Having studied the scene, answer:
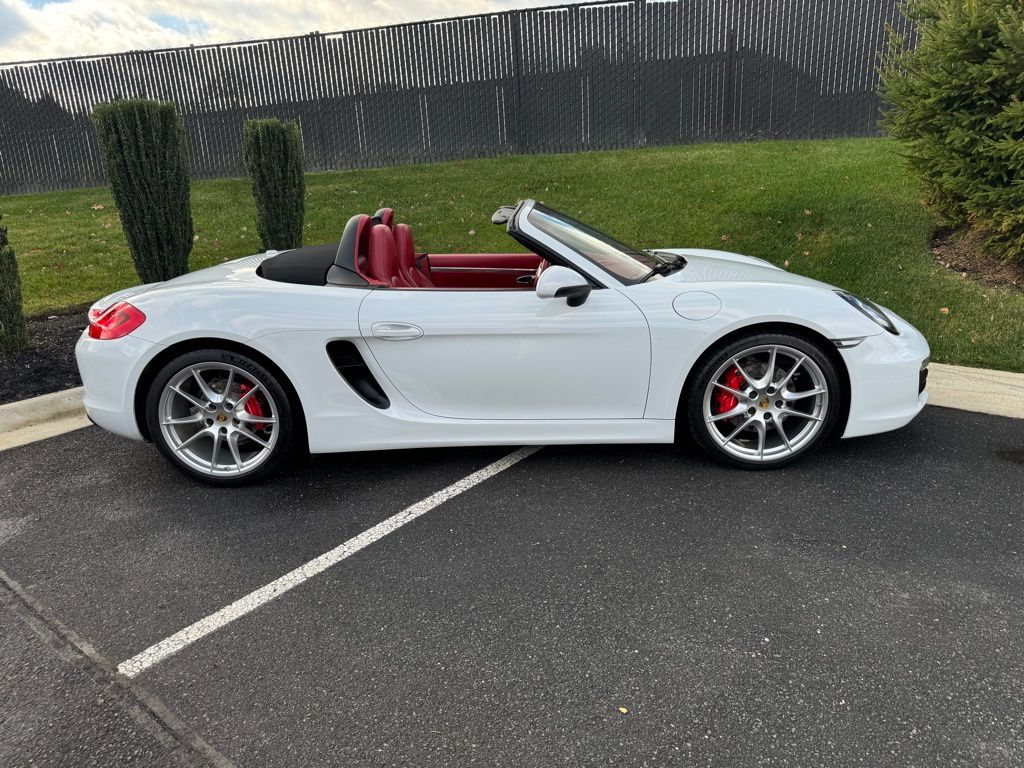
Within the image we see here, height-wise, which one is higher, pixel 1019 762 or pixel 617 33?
pixel 617 33

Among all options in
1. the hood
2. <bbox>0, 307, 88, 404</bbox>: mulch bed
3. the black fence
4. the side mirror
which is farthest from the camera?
the black fence

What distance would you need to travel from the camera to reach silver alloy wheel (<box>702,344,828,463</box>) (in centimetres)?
A: 342

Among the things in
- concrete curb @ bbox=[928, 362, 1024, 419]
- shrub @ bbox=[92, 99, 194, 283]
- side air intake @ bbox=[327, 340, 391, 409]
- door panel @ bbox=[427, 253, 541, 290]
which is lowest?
concrete curb @ bbox=[928, 362, 1024, 419]

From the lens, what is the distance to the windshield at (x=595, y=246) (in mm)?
3518

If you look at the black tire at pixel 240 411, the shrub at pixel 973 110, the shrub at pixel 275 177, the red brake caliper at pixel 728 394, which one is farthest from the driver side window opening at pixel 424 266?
the shrub at pixel 973 110

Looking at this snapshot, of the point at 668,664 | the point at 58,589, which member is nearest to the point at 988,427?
the point at 668,664

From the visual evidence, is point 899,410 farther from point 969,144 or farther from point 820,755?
point 969,144

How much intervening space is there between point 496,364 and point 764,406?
4.27ft

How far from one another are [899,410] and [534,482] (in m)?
1.77

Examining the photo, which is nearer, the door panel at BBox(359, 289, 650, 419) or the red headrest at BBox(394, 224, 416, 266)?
the door panel at BBox(359, 289, 650, 419)

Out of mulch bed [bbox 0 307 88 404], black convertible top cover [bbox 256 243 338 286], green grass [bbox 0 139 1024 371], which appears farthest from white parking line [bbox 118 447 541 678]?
green grass [bbox 0 139 1024 371]

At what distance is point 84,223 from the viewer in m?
10.5

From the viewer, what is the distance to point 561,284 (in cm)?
321

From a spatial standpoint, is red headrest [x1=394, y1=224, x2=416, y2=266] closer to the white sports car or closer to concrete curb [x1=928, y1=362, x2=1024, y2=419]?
the white sports car
